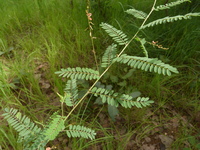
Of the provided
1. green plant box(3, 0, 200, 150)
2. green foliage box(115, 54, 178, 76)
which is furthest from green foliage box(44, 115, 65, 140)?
green foliage box(115, 54, 178, 76)

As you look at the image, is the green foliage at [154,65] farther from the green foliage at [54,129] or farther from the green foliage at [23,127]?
the green foliage at [23,127]

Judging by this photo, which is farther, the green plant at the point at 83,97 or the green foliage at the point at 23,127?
the green foliage at the point at 23,127

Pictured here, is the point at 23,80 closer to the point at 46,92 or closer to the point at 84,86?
the point at 46,92

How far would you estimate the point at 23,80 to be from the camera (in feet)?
5.58

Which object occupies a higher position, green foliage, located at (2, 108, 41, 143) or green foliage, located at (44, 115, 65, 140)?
green foliage, located at (44, 115, 65, 140)

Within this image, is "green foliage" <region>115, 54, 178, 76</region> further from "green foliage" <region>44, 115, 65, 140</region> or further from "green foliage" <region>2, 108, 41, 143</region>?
"green foliage" <region>2, 108, 41, 143</region>

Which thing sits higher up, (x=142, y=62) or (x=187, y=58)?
(x=142, y=62)

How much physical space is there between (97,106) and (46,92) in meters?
0.58

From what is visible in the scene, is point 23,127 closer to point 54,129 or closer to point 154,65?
point 54,129

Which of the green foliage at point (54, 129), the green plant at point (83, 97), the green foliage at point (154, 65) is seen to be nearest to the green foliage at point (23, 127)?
the green plant at point (83, 97)

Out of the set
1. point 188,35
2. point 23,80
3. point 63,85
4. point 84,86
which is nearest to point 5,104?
point 23,80

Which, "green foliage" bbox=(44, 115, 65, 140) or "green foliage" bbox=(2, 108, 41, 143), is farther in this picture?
"green foliage" bbox=(2, 108, 41, 143)

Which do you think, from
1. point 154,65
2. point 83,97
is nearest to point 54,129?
point 83,97

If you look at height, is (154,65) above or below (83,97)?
above
